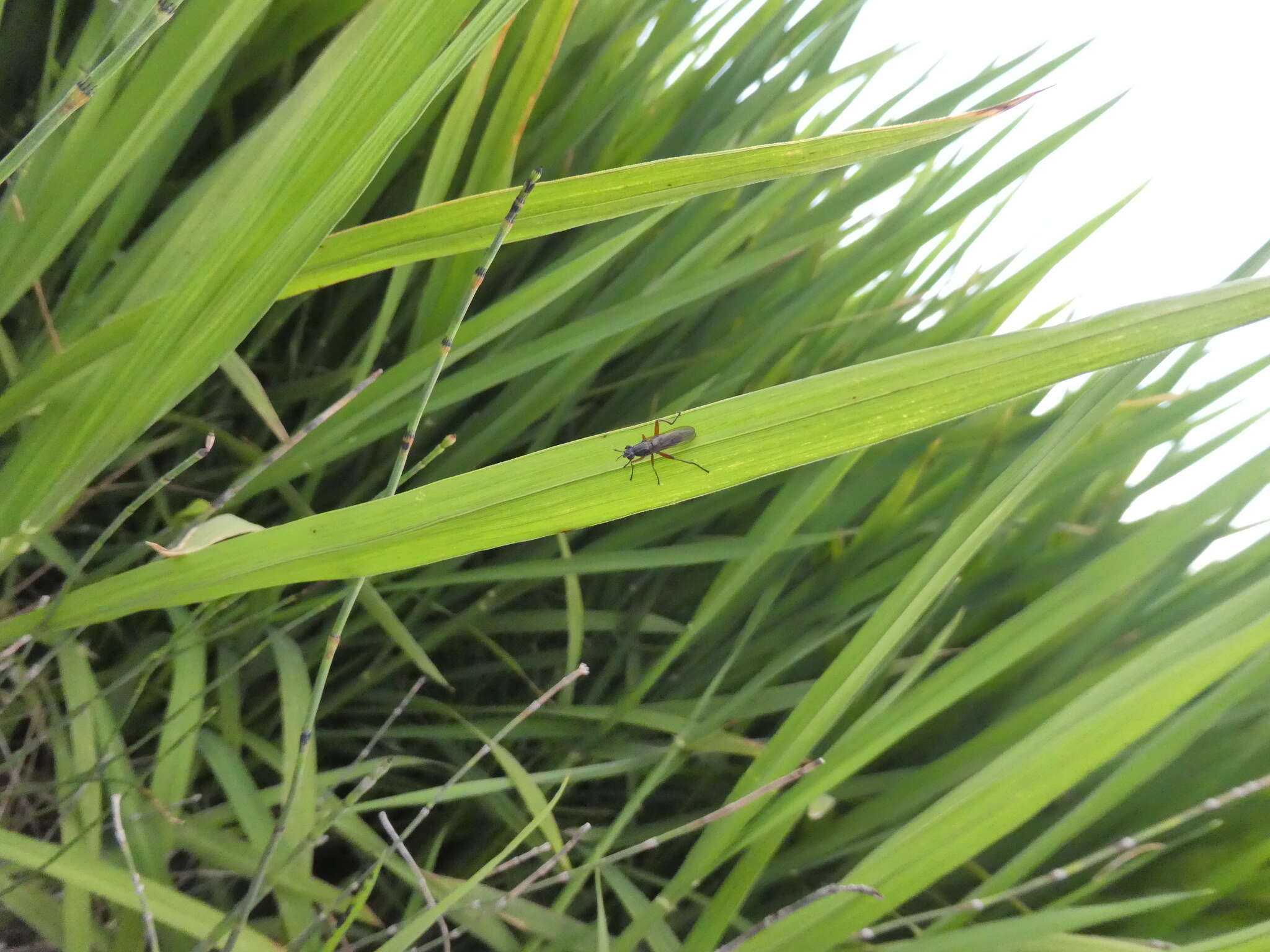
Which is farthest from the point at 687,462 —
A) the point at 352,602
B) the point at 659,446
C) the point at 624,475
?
the point at 352,602

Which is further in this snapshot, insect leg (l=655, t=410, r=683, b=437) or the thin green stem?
insect leg (l=655, t=410, r=683, b=437)

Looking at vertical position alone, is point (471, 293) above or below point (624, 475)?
above

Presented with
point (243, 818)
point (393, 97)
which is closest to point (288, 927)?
point (243, 818)

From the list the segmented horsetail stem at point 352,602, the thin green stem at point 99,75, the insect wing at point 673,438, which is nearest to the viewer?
the thin green stem at point 99,75

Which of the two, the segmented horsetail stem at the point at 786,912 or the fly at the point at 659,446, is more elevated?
the fly at the point at 659,446

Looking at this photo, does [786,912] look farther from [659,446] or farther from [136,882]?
[136,882]

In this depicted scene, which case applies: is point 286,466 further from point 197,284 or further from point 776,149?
point 776,149

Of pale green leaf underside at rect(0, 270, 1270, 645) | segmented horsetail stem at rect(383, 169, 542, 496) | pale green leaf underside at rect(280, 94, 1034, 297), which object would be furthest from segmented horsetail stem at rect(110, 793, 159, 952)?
pale green leaf underside at rect(280, 94, 1034, 297)

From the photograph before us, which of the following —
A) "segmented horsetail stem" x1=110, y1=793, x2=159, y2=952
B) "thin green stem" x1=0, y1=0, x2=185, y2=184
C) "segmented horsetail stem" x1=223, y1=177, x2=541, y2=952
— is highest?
"thin green stem" x1=0, y1=0, x2=185, y2=184

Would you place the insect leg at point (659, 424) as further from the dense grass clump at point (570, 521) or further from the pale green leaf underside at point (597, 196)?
the pale green leaf underside at point (597, 196)

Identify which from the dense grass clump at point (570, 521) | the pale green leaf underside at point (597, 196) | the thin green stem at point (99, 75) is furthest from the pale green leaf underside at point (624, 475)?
the thin green stem at point (99, 75)

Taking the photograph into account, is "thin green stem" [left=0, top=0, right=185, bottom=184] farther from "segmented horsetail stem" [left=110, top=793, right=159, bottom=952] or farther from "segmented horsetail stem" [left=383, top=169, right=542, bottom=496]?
"segmented horsetail stem" [left=110, top=793, right=159, bottom=952]
